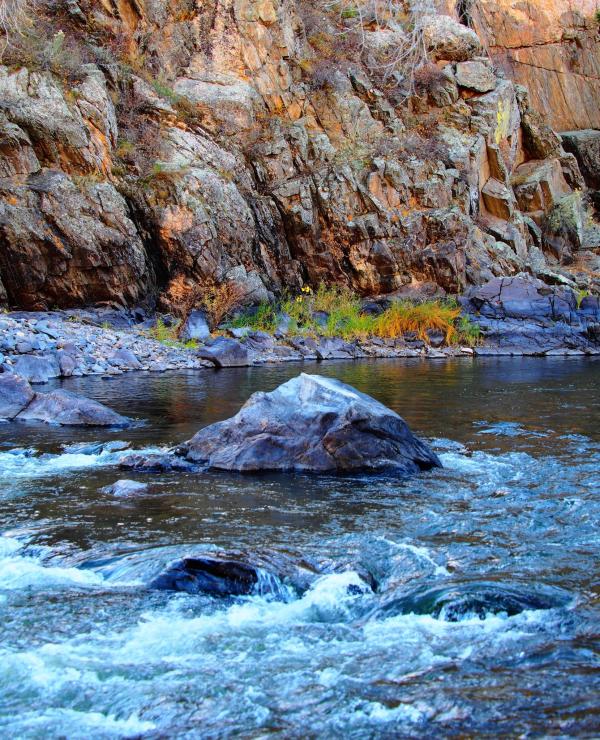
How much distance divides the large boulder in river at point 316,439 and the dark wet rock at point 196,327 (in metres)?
11.5

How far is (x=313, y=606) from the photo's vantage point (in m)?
3.16

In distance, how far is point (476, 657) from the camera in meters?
2.62

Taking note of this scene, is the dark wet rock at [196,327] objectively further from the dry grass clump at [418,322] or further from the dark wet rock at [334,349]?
the dry grass clump at [418,322]

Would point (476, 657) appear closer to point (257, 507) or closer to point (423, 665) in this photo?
point (423, 665)

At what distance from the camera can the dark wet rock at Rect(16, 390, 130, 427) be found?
26.0ft

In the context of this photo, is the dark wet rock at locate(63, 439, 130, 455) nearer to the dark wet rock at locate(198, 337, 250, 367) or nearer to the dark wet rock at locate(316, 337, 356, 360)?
the dark wet rock at locate(198, 337, 250, 367)

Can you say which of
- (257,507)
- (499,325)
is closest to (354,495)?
(257,507)

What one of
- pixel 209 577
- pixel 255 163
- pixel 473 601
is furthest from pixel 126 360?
pixel 473 601

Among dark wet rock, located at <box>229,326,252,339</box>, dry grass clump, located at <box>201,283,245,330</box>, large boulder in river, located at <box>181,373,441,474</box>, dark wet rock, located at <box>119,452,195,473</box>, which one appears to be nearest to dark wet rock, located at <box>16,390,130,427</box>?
dark wet rock, located at <box>119,452,195,473</box>

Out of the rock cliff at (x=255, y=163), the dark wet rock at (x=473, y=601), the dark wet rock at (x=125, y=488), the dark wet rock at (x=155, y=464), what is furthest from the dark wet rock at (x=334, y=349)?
the dark wet rock at (x=473, y=601)

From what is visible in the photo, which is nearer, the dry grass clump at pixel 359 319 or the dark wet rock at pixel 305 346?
the dark wet rock at pixel 305 346

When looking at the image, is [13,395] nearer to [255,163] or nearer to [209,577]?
[209,577]

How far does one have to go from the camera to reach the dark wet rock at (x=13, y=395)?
834 cm

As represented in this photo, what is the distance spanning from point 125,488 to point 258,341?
12.8m
